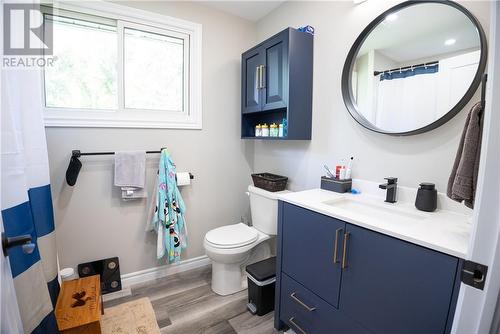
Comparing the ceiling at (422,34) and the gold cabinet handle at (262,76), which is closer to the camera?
the ceiling at (422,34)

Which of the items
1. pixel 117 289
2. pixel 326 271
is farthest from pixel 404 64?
pixel 117 289

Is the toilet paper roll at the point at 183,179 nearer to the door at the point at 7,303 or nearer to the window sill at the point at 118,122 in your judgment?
the window sill at the point at 118,122

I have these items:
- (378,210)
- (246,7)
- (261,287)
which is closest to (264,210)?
(261,287)

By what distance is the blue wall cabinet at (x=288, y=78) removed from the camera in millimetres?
1791

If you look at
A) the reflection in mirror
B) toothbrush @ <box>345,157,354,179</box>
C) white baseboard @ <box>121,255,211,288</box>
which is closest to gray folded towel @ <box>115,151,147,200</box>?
white baseboard @ <box>121,255,211,288</box>

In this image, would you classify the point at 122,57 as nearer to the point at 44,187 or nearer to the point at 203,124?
the point at 203,124

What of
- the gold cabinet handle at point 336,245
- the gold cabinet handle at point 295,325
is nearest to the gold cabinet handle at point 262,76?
the gold cabinet handle at point 336,245

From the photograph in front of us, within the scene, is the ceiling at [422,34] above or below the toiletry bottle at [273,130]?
above

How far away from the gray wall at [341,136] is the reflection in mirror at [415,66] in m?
0.08

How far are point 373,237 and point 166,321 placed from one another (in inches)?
59.6

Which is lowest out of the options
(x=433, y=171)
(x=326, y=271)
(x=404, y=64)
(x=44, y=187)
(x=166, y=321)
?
(x=166, y=321)

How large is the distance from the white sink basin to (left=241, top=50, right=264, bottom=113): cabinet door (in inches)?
42.8

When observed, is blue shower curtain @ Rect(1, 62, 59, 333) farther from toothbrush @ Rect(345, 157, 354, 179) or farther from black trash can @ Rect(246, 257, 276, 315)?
toothbrush @ Rect(345, 157, 354, 179)

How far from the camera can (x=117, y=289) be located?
78.7 inches
